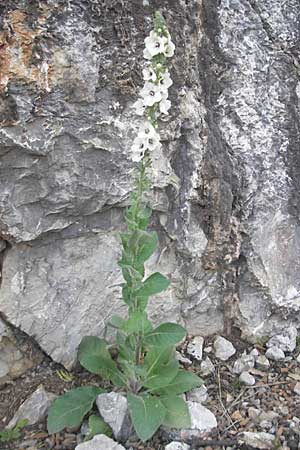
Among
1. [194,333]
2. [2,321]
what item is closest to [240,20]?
[194,333]

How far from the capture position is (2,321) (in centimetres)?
291

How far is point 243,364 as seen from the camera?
3244 mm

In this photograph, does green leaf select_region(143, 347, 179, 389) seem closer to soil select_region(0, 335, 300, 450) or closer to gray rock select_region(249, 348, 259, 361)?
soil select_region(0, 335, 300, 450)

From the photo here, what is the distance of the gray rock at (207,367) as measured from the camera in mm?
3164

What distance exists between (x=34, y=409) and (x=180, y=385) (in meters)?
0.73

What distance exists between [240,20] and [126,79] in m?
0.80

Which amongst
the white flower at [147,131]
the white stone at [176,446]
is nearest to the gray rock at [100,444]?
the white stone at [176,446]

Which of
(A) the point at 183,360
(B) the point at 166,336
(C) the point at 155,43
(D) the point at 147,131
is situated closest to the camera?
(C) the point at 155,43

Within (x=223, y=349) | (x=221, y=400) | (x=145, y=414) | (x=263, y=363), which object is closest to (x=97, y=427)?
(x=145, y=414)

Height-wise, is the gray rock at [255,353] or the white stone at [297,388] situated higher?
the gray rock at [255,353]

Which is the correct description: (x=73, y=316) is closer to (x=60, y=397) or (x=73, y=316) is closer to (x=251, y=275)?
(x=60, y=397)

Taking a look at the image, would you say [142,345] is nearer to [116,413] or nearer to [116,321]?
[116,321]

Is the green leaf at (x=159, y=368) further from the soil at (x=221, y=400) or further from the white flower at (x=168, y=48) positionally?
the white flower at (x=168, y=48)

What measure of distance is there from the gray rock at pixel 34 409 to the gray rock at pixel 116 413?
0.95ft
